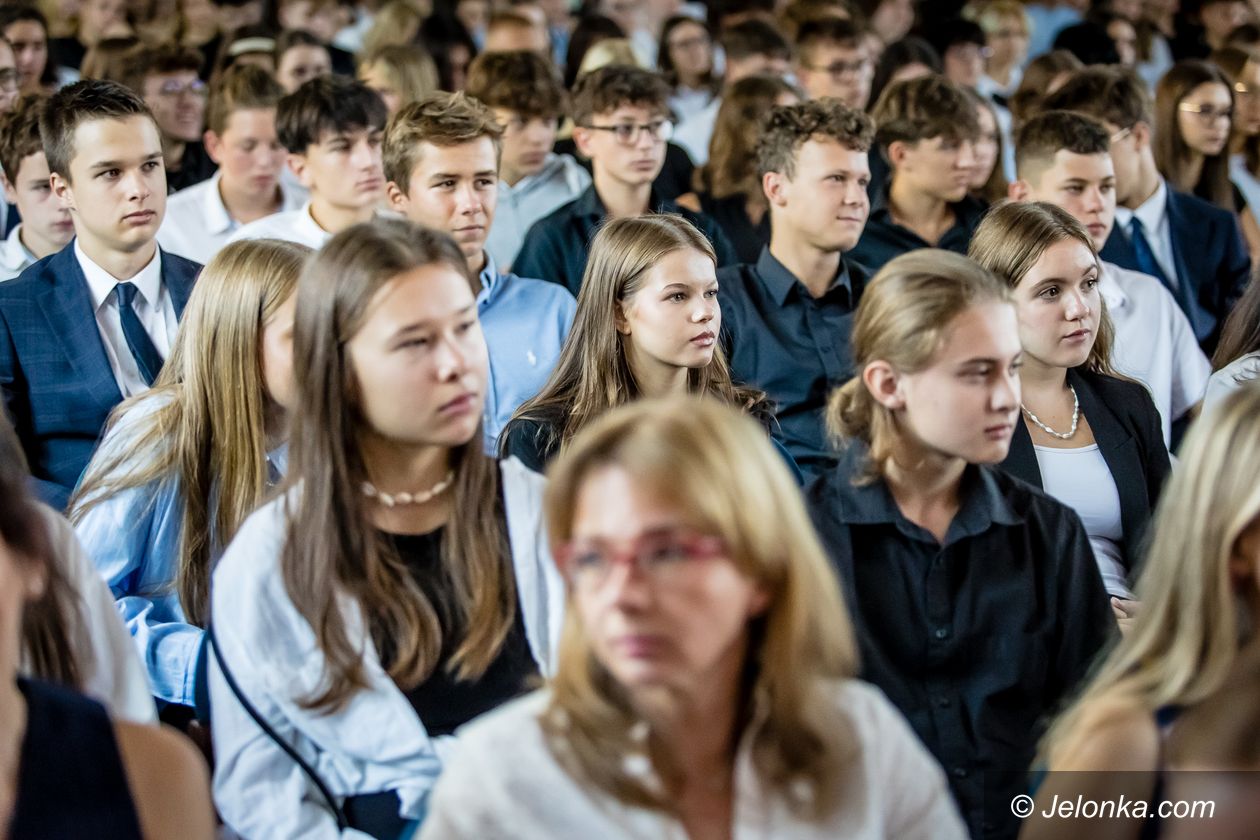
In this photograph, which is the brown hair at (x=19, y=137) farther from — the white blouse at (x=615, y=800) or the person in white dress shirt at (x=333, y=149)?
the white blouse at (x=615, y=800)

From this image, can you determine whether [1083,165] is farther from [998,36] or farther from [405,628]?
[998,36]

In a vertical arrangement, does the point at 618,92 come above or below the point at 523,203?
above

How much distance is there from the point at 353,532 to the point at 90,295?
1.39 m

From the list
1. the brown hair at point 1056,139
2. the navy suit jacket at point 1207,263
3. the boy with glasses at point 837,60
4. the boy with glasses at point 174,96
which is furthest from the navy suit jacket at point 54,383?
the boy with glasses at point 837,60

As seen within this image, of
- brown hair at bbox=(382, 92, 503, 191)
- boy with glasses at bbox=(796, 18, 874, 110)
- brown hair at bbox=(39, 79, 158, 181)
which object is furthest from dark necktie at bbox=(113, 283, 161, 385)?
boy with glasses at bbox=(796, 18, 874, 110)

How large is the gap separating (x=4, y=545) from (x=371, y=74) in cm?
391

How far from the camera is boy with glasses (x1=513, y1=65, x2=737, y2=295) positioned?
12.4 feet

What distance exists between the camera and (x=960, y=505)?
1.89 meters

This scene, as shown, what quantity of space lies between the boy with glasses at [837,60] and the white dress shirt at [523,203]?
1256 millimetres

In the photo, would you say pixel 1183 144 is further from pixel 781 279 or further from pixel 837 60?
pixel 781 279

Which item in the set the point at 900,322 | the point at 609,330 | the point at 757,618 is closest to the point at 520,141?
the point at 609,330

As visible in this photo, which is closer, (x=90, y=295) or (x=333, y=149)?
(x=90, y=295)

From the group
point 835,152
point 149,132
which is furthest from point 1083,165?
point 149,132

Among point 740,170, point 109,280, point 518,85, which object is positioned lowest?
point 109,280
